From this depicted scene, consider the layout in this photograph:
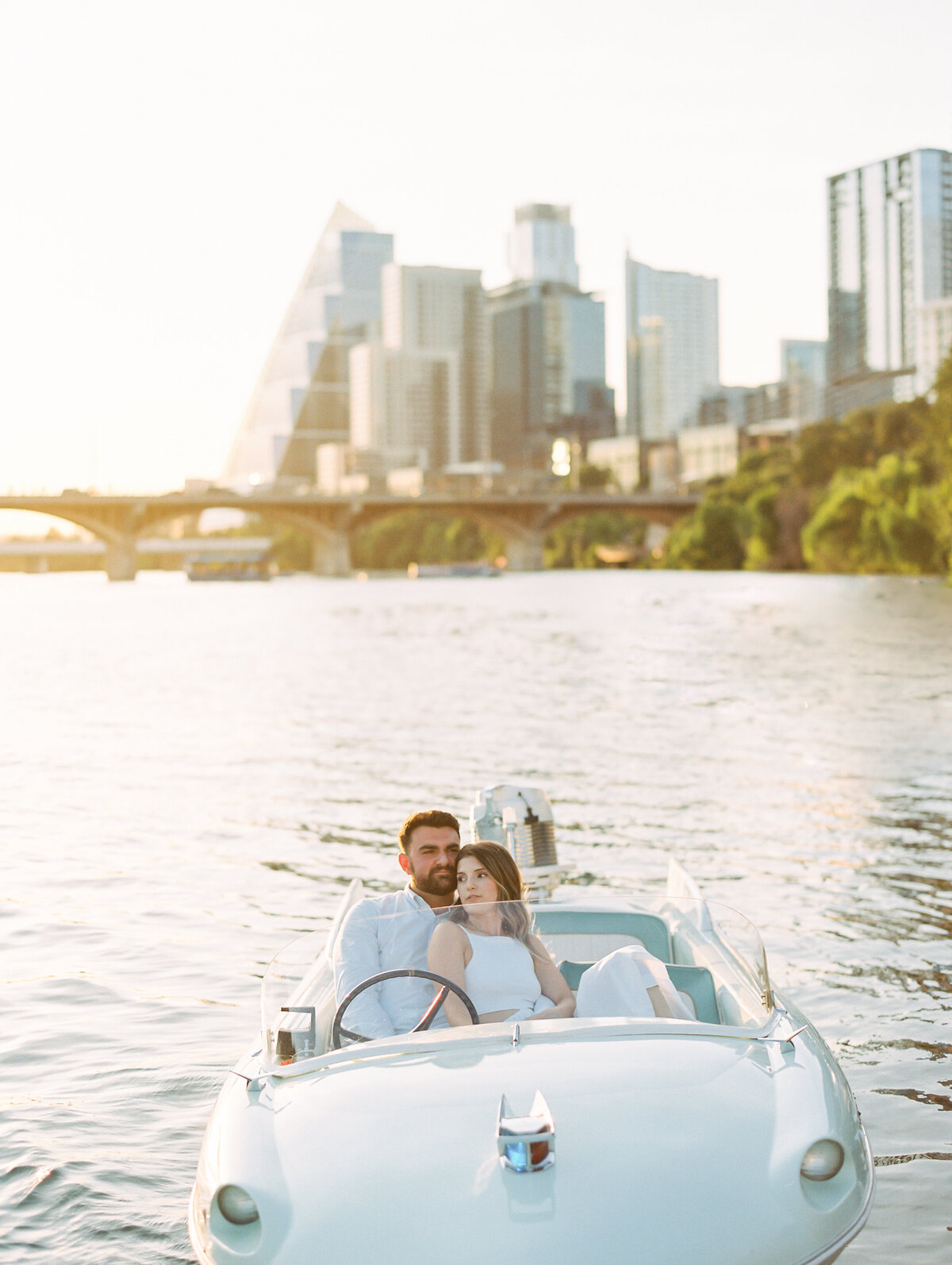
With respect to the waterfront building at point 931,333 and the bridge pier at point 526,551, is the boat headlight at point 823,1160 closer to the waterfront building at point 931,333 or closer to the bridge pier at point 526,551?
the bridge pier at point 526,551

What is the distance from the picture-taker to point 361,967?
4.61m

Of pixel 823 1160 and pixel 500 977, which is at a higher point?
pixel 500 977

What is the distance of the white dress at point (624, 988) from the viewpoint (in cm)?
428

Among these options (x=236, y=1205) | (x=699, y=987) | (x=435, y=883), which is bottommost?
(x=236, y=1205)

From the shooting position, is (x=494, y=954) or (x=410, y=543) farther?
(x=410, y=543)

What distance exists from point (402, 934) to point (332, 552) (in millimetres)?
101589

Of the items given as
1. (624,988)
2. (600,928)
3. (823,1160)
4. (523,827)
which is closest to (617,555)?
(523,827)

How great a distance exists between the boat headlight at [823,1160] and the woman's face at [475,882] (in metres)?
1.33

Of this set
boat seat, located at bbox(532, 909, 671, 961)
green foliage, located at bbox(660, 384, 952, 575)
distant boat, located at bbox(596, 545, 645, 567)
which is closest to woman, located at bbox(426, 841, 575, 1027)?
boat seat, located at bbox(532, 909, 671, 961)

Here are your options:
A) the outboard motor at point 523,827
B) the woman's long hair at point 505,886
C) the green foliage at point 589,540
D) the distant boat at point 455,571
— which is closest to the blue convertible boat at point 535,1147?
the woman's long hair at point 505,886

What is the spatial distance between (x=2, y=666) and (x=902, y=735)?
2248 centimetres

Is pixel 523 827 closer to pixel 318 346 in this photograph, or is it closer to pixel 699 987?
pixel 699 987

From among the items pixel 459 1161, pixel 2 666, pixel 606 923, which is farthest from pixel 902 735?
pixel 2 666

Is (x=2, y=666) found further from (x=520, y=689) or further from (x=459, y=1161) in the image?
(x=459, y=1161)
